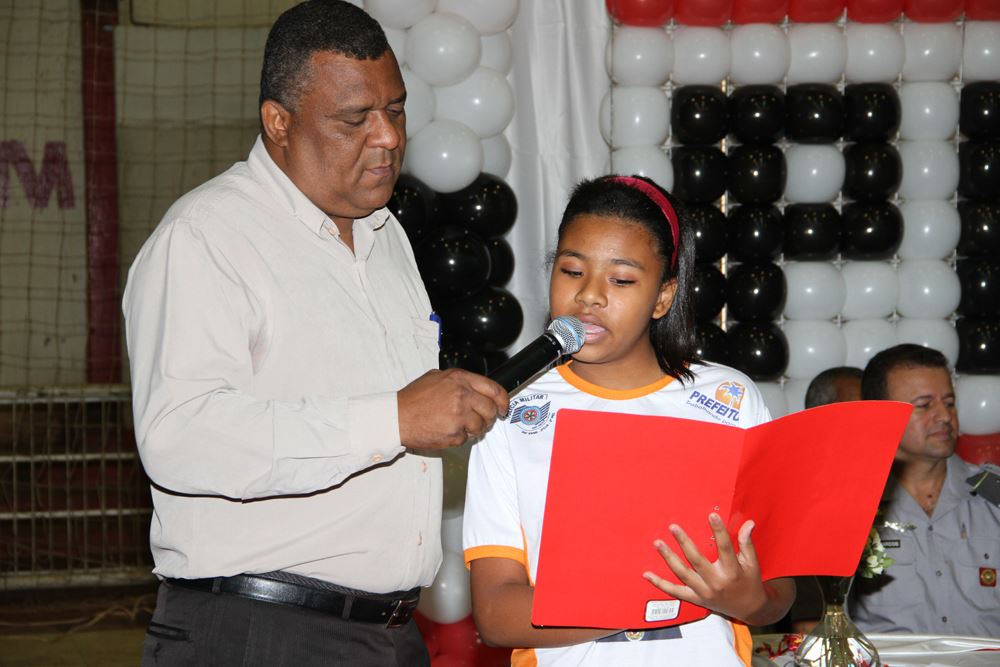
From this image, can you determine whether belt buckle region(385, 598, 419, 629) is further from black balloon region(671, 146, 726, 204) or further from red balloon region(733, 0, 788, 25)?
red balloon region(733, 0, 788, 25)

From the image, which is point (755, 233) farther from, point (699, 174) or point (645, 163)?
point (645, 163)

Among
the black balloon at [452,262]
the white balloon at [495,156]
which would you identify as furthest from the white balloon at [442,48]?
the black balloon at [452,262]

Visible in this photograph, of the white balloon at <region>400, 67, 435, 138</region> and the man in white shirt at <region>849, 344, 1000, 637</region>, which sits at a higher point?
the white balloon at <region>400, 67, 435, 138</region>

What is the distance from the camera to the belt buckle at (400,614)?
1.94 metres

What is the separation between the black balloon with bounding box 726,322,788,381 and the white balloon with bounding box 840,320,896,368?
370 millimetres

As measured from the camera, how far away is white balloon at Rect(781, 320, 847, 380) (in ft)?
16.0

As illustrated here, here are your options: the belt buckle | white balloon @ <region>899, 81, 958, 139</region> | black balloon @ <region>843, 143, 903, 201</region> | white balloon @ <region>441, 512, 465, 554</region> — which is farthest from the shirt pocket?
white balloon @ <region>899, 81, 958, 139</region>

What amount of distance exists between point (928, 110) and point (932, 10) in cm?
49

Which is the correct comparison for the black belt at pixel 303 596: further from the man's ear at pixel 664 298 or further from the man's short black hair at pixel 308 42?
the man's short black hair at pixel 308 42

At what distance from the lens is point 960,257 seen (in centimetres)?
519

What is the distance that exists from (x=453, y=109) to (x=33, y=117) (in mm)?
4356

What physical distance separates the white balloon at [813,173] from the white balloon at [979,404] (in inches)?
45.0

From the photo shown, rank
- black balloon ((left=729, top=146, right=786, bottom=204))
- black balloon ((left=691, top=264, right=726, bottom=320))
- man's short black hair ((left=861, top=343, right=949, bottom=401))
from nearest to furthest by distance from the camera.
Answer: man's short black hair ((left=861, top=343, right=949, bottom=401)) → black balloon ((left=691, top=264, right=726, bottom=320)) → black balloon ((left=729, top=146, right=786, bottom=204))

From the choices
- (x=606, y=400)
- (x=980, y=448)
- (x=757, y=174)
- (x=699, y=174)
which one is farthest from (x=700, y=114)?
(x=606, y=400)
